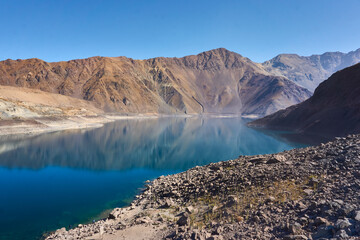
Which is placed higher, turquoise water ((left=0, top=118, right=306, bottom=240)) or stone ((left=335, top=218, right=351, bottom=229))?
stone ((left=335, top=218, right=351, bottom=229))

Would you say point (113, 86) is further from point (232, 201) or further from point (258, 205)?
point (258, 205)

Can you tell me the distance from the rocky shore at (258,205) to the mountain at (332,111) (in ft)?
120

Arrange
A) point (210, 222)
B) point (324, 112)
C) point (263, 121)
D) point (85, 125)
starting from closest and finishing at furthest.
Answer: point (210, 222)
point (324, 112)
point (85, 125)
point (263, 121)

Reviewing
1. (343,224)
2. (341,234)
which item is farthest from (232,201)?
(341,234)

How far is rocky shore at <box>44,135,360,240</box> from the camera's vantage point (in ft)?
26.1

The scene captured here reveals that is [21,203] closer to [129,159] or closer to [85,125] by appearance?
[129,159]

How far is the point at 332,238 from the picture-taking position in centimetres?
644

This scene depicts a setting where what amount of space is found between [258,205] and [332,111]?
53954mm

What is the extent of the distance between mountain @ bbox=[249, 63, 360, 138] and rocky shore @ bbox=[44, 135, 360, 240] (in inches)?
1442

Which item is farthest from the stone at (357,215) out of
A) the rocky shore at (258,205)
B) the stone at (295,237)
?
the stone at (295,237)

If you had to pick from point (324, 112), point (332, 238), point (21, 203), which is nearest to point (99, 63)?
point (324, 112)

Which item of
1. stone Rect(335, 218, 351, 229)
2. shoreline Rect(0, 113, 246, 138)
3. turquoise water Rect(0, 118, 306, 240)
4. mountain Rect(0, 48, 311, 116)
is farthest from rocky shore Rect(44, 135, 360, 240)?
mountain Rect(0, 48, 311, 116)

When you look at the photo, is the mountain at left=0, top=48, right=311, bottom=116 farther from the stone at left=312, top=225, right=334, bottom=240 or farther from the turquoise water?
the stone at left=312, top=225, right=334, bottom=240

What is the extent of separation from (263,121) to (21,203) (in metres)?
82.1
